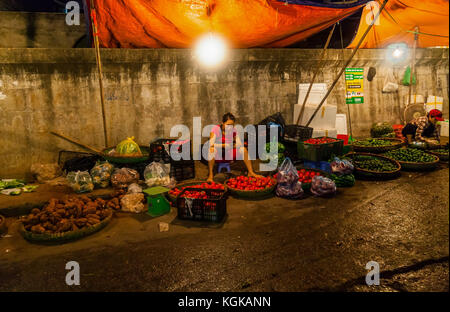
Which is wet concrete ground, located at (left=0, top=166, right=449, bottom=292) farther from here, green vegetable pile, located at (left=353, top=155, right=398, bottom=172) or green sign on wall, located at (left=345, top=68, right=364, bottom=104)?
green sign on wall, located at (left=345, top=68, right=364, bottom=104)

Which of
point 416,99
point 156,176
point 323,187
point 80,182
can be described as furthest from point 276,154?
point 416,99

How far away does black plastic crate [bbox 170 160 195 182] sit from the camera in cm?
676

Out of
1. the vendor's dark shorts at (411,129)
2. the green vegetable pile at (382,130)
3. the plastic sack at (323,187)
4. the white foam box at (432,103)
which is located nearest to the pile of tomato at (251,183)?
the plastic sack at (323,187)

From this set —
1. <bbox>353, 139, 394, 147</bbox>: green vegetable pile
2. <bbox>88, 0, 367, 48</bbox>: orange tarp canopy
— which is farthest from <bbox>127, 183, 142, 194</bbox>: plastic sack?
<bbox>353, 139, 394, 147</bbox>: green vegetable pile

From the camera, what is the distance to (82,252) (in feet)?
12.9

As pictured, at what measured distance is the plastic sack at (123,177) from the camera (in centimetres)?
625

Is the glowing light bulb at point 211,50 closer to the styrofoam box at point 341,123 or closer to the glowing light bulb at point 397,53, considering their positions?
the styrofoam box at point 341,123

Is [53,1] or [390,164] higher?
[53,1]

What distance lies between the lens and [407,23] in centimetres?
989

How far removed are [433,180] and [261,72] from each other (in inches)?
216

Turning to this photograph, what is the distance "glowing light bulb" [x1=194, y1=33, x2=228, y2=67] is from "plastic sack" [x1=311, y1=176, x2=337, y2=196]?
463cm

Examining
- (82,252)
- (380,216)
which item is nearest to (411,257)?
(380,216)

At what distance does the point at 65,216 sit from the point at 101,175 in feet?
5.79
